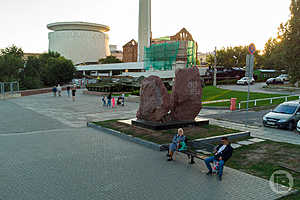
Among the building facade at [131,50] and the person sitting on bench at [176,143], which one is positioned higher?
the building facade at [131,50]

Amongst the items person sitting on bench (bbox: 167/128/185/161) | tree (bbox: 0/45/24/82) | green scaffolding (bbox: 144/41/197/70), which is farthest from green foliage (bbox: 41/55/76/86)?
person sitting on bench (bbox: 167/128/185/161)

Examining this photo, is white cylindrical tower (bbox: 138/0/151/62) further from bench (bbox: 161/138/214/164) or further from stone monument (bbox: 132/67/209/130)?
bench (bbox: 161/138/214/164)

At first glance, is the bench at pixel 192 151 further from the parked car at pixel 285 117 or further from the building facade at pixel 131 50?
the building facade at pixel 131 50

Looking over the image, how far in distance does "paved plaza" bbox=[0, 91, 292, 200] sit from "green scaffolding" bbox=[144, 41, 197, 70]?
37093 millimetres

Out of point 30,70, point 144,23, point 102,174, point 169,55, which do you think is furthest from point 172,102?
point 144,23

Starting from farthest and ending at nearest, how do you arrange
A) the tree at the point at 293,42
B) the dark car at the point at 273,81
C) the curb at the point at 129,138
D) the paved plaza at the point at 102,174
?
the dark car at the point at 273,81 < the tree at the point at 293,42 < the curb at the point at 129,138 < the paved plaza at the point at 102,174

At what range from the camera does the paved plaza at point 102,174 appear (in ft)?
20.5

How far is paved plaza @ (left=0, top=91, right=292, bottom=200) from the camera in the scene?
6.25 m

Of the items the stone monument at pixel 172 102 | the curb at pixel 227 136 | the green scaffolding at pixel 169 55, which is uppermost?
the green scaffolding at pixel 169 55

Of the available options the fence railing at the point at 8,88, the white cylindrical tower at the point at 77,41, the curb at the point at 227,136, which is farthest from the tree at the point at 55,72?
the white cylindrical tower at the point at 77,41

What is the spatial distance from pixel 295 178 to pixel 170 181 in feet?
11.1

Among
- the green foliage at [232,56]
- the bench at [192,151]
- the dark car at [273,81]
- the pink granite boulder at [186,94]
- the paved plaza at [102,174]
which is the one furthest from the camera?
the green foliage at [232,56]

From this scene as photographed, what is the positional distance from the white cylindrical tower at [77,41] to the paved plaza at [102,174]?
107563mm

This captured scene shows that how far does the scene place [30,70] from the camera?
44.4 metres
